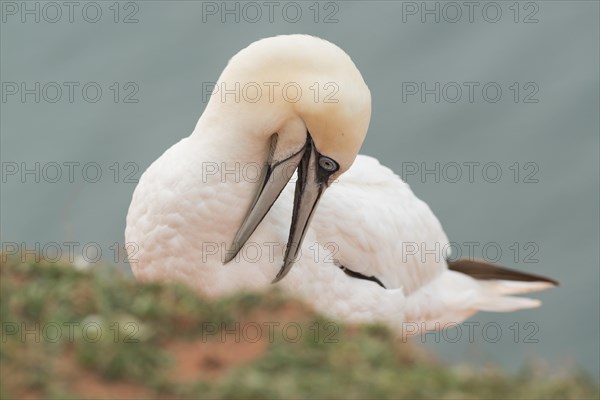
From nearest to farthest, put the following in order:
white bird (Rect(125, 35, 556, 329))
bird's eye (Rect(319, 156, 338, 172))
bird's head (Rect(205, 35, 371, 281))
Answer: bird's head (Rect(205, 35, 371, 281)) → white bird (Rect(125, 35, 556, 329)) → bird's eye (Rect(319, 156, 338, 172))

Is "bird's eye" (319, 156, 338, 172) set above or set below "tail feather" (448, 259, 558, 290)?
above

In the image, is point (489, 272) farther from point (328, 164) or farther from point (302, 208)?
point (328, 164)

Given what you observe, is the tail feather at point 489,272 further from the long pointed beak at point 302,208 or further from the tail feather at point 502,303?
the long pointed beak at point 302,208

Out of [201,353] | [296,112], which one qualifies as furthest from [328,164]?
[201,353]

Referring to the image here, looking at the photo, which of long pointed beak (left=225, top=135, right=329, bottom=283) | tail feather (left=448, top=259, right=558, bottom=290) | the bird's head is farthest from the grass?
tail feather (left=448, top=259, right=558, bottom=290)

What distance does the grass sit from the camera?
5.13 m

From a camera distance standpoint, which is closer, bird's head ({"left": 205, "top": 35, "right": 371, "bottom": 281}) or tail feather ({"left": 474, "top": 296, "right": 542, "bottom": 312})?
bird's head ({"left": 205, "top": 35, "right": 371, "bottom": 281})

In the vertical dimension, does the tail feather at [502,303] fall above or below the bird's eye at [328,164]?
below

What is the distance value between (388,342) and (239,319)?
74 cm

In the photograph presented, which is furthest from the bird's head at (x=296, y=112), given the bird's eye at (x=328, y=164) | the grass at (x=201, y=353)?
the grass at (x=201, y=353)

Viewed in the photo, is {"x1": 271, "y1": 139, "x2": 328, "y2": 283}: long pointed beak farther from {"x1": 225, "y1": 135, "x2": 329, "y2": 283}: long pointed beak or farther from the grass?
the grass

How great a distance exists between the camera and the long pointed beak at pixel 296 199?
8.27 metres

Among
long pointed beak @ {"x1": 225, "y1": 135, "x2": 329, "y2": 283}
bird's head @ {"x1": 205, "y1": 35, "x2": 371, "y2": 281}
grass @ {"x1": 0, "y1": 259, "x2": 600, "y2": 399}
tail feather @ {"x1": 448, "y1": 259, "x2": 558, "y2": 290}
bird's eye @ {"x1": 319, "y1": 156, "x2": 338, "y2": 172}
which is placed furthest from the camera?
tail feather @ {"x1": 448, "y1": 259, "x2": 558, "y2": 290}

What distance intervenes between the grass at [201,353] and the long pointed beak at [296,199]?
6.56ft
